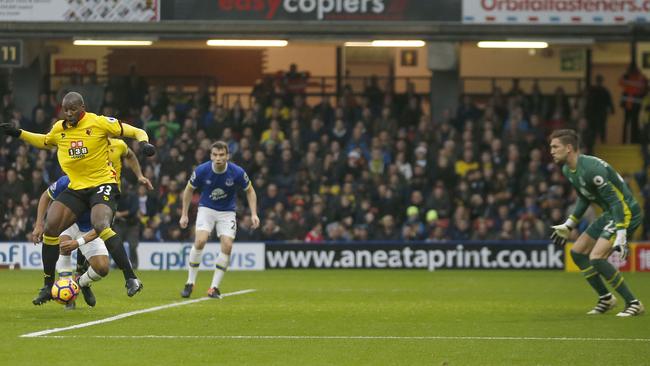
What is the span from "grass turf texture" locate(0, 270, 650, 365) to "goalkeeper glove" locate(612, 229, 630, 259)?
0.69m

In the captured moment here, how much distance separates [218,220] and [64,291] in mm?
4392

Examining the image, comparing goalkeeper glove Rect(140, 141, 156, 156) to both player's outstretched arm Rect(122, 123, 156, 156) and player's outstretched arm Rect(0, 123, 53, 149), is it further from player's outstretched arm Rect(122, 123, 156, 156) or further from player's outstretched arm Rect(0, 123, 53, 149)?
player's outstretched arm Rect(0, 123, 53, 149)

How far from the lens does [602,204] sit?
15.0 meters

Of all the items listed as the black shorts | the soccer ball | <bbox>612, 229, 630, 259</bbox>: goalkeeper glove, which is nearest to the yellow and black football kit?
the black shorts

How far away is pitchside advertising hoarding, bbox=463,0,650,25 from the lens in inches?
1163

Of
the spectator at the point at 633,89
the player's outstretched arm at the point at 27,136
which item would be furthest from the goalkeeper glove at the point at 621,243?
the spectator at the point at 633,89

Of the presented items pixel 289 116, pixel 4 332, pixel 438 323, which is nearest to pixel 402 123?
pixel 289 116

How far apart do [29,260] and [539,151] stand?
11233 millimetres

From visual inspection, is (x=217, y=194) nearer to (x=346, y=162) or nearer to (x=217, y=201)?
(x=217, y=201)

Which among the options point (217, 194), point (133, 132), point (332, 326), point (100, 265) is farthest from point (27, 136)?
point (217, 194)

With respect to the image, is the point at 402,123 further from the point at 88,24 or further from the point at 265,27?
the point at 88,24

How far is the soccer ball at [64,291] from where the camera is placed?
14.1m

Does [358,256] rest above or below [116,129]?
below

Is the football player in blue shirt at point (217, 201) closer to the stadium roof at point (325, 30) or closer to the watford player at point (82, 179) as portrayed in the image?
the watford player at point (82, 179)
